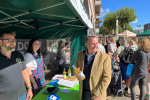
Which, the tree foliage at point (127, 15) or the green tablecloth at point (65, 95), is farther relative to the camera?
the tree foliage at point (127, 15)

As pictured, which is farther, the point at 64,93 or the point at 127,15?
the point at 127,15

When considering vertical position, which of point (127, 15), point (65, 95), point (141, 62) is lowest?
point (65, 95)

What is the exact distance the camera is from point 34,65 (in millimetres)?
2139

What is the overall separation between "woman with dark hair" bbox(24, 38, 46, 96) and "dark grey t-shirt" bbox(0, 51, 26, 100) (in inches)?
17.2

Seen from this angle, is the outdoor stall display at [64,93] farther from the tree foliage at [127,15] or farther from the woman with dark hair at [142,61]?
the tree foliage at [127,15]

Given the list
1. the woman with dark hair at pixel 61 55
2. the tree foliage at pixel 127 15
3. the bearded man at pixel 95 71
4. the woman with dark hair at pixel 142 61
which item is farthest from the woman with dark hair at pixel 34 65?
the tree foliage at pixel 127 15

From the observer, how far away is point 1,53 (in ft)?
4.75

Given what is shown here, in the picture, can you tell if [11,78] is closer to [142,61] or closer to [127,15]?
[142,61]

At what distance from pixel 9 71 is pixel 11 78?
0.11 m

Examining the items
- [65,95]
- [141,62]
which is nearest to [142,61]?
[141,62]

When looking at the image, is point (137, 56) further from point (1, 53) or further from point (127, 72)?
point (1, 53)

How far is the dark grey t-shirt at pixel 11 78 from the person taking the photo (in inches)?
54.6

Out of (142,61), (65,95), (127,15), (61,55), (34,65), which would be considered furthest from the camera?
(127,15)

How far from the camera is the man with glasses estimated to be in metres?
1.39
